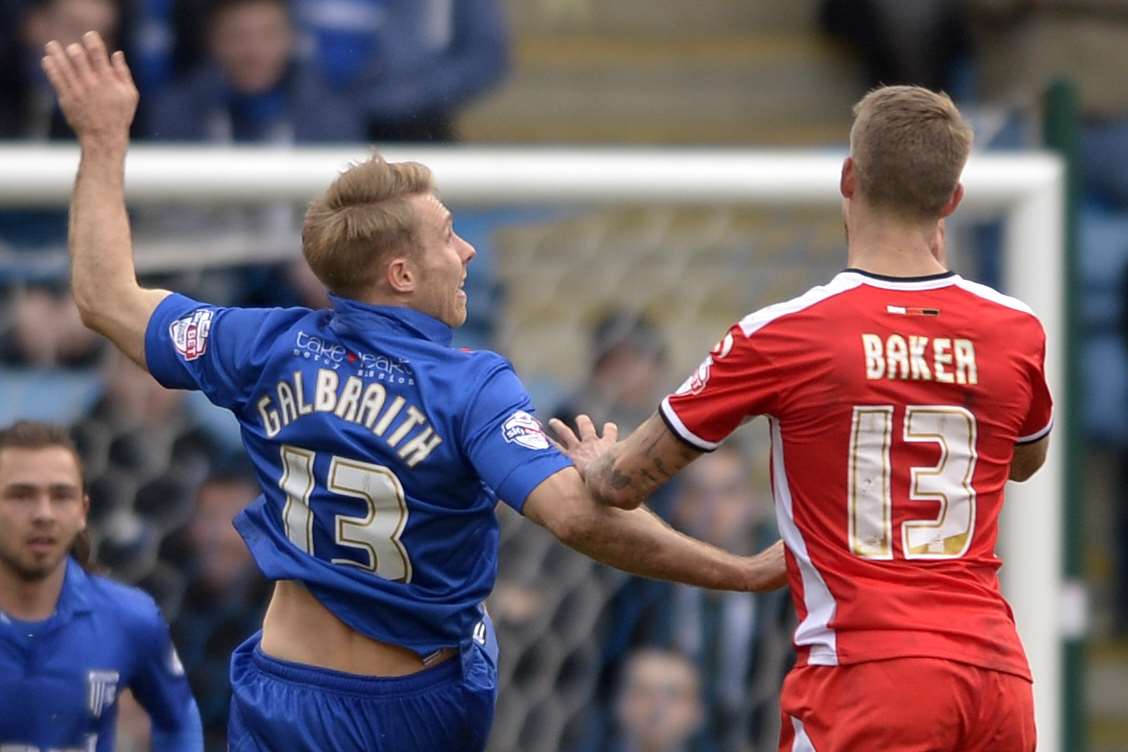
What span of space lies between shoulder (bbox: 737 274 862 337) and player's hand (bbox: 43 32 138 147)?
4.23 feet

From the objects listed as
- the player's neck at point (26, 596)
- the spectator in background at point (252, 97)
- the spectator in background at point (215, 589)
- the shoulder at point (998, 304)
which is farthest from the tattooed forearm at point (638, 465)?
the spectator in background at point (252, 97)

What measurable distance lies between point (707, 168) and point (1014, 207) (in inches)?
34.3

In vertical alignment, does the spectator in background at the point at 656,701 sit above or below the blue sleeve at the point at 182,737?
below

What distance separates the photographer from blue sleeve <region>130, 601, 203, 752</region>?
4.06 metres

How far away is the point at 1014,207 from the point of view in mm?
5250

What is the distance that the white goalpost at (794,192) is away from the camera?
16.0 feet

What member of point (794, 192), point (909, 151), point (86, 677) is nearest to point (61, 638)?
point (86, 677)

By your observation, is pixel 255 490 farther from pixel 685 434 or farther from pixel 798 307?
pixel 798 307

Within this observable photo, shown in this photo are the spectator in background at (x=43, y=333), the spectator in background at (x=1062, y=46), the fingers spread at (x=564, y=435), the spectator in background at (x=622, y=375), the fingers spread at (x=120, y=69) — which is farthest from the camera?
the spectator in background at (x=1062, y=46)

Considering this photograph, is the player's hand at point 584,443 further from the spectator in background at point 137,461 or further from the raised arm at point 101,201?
the spectator in background at point 137,461

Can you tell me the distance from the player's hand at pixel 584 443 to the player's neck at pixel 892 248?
1.77ft

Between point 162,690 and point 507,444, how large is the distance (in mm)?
1310

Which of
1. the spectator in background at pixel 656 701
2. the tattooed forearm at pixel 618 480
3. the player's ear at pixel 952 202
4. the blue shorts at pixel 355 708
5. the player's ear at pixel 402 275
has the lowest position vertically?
the spectator in background at pixel 656 701

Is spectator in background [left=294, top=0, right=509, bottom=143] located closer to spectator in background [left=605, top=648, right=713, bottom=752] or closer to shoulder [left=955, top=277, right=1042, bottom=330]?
spectator in background [left=605, top=648, right=713, bottom=752]
